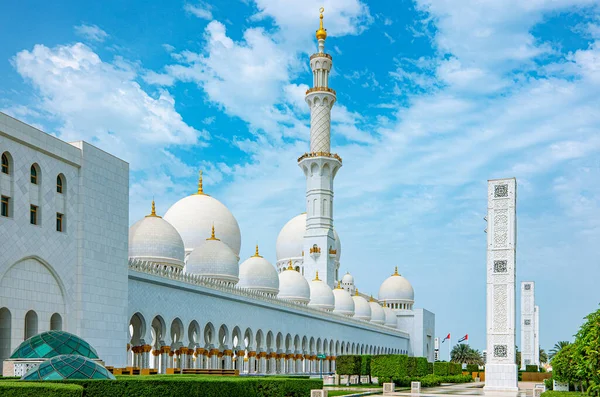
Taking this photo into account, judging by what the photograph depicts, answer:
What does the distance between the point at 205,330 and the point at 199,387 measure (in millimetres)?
22031

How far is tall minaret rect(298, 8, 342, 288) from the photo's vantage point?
179ft

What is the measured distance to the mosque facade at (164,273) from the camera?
966 inches

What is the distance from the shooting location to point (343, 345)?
57.7m

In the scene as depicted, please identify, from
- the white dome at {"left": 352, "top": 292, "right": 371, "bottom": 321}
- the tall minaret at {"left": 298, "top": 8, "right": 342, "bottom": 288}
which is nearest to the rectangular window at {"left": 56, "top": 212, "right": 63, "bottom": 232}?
the tall minaret at {"left": 298, "top": 8, "right": 342, "bottom": 288}

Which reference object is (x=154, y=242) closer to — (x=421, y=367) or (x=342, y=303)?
(x=421, y=367)

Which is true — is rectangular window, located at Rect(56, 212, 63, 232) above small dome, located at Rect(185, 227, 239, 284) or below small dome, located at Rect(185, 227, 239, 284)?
above

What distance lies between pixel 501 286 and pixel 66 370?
2080 centimetres

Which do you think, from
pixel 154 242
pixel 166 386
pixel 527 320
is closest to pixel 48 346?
pixel 166 386

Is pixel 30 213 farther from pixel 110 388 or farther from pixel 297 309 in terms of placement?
pixel 297 309

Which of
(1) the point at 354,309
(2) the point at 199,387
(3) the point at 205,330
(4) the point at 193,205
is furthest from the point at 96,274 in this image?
(1) the point at 354,309

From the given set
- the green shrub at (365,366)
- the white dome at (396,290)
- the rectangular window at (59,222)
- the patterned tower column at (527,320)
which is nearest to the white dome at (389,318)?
the white dome at (396,290)

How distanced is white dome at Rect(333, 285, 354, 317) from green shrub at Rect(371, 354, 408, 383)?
1876 centimetres

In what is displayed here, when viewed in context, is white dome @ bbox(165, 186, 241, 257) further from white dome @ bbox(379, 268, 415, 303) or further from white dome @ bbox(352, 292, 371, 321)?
white dome @ bbox(379, 268, 415, 303)

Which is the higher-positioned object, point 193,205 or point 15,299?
point 193,205
